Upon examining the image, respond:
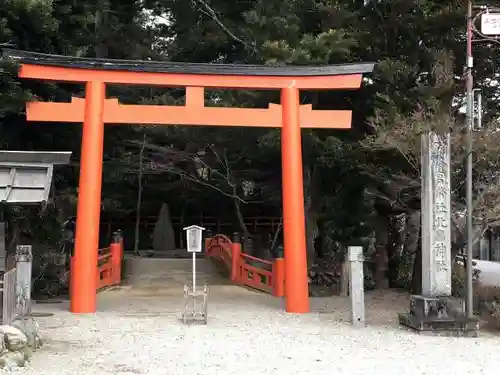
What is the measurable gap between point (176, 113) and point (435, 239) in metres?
5.63

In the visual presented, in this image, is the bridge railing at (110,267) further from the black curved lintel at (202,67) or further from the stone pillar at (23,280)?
the stone pillar at (23,280)

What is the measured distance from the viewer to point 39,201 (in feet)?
25.3

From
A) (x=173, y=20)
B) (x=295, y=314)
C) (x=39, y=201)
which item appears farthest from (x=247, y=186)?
(x=39, y=201)

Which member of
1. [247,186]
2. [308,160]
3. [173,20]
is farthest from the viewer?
[247,186]

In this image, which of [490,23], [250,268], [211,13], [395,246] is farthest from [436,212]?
[211,13]

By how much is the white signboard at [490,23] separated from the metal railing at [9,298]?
9281 millimetres

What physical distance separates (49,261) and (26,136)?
3.05 m

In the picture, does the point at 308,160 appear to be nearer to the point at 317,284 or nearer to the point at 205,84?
the point at 317,284

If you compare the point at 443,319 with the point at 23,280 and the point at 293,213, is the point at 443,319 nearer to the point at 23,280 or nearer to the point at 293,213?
the point at 293,213

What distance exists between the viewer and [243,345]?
333 inches

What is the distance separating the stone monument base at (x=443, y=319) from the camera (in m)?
9.54

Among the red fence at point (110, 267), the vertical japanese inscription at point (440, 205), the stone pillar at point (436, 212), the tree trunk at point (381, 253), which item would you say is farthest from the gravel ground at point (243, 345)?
the tree trunk at point (381, 253)

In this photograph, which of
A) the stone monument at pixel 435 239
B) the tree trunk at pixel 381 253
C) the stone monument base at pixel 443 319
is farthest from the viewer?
the tree trunk at pixel 381 253

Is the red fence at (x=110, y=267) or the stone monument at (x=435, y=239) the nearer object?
the stone monument at (x=435, y=239)
